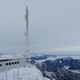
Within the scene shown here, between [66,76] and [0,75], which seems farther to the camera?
[66,76]

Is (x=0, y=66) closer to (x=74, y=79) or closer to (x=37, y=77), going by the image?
(x=37, y=77)

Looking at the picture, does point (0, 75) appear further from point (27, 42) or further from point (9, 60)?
point (27, 42)

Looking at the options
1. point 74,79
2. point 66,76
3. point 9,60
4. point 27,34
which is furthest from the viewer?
point 66,76

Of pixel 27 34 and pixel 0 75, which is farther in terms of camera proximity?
pixel 27 34

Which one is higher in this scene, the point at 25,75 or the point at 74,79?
the point at 25,75

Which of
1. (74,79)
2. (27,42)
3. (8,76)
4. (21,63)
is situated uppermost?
(27,42)

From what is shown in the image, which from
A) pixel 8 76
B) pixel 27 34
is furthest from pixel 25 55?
pixel 8 76

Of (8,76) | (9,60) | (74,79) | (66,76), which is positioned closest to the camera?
(8,76)

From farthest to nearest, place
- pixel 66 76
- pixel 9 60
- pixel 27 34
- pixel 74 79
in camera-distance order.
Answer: pixel 66 76 → pixel 74 79 → pixel 27 34 → pixel 9 60

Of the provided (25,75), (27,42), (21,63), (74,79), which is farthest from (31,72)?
(74,79)
